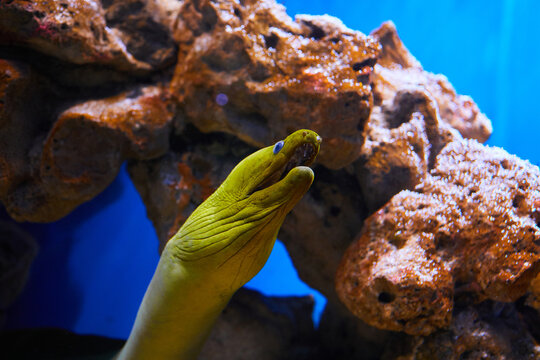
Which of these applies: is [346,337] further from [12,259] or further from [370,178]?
[12,259]

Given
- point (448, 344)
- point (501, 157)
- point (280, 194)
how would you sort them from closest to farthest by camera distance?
point (280, 194), point (448, 344), point (501, 157)

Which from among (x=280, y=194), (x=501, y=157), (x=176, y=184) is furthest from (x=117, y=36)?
(x=501, y=157)

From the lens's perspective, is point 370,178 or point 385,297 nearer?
point 385,297

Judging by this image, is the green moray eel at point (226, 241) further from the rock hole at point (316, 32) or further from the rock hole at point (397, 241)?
the rock hole at point (316, 32)

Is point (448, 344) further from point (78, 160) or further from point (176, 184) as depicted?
point (78, 160)

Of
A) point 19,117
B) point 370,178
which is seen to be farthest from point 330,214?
point 19,117

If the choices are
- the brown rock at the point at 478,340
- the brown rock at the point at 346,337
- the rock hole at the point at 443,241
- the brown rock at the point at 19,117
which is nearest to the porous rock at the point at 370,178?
the brown rock at the point at 346,337
